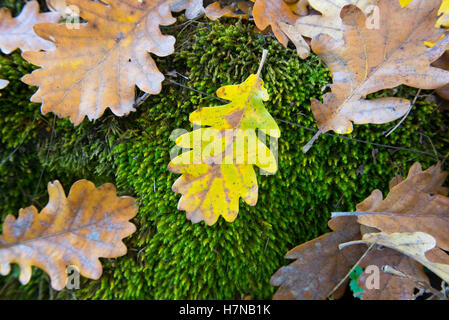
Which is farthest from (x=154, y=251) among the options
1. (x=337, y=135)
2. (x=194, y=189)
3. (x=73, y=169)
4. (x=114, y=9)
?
(x=114, y=9)

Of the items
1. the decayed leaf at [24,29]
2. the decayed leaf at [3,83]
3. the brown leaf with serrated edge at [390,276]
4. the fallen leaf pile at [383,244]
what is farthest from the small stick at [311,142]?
the decayed leaf at [3,83]

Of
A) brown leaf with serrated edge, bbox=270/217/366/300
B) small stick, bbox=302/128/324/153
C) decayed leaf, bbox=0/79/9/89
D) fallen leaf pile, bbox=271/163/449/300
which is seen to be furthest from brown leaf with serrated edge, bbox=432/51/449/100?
decayed leaf, bbox=0/79/9/89

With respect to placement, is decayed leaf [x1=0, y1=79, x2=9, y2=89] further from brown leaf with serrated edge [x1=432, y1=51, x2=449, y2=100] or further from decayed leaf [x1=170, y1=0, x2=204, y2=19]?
brown leaf with serrated edge [x1=432, y1=51, x2=449, y2=100]

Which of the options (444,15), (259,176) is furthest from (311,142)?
(444,15)

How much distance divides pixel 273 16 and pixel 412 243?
1.18 metres

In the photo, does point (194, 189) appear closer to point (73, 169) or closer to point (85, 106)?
point (85, 106)

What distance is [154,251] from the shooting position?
5.25 feet

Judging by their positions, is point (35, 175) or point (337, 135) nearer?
point (337, 135)

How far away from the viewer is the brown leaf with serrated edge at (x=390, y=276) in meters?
1.43

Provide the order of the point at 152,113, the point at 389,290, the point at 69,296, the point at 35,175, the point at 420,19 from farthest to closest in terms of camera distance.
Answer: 1. the point at 35,175
2. the point at 69,296
3. the point at 152,113
4. the point at 389,290
5. the point at 420,19

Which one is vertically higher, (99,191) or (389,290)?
(99,191)

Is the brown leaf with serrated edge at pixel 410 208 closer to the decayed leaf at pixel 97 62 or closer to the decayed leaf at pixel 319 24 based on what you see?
the decayed leaf at pixel 319 24

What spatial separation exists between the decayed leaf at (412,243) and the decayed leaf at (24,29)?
5.85ft

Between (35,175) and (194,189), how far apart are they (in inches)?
40.7
